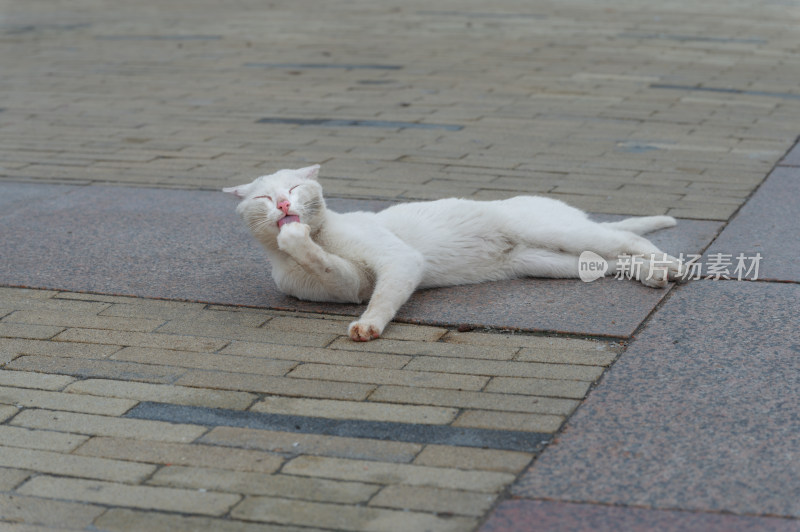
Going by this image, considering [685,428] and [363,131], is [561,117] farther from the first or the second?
[685,428]

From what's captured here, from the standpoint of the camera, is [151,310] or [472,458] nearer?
[472,458]

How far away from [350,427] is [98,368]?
3.61 feet

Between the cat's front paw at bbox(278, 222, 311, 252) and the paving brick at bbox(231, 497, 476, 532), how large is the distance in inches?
50.7

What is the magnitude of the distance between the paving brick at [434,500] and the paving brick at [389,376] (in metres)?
0.72

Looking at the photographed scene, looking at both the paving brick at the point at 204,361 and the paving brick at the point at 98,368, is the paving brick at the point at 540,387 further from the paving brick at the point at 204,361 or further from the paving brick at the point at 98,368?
the paving brick at the point at 98,368

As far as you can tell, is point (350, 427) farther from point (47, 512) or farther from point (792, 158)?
point (792, 158)

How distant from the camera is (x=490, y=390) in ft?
11.9

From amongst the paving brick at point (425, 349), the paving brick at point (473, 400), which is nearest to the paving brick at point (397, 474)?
the paving brick at point (473, 400)

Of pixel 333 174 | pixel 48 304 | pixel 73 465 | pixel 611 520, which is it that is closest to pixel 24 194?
pixel 333 174

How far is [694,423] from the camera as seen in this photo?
3.33 meters

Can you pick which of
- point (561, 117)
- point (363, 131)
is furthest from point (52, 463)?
point (561, 117)

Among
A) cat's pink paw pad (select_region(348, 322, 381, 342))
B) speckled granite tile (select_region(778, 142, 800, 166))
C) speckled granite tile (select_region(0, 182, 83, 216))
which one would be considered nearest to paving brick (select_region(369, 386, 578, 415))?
cat's pink paw pad (select_region(348, 322, 381, 342))

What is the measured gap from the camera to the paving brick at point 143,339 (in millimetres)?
4121

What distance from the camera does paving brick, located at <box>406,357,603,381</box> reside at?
3.73 meters
